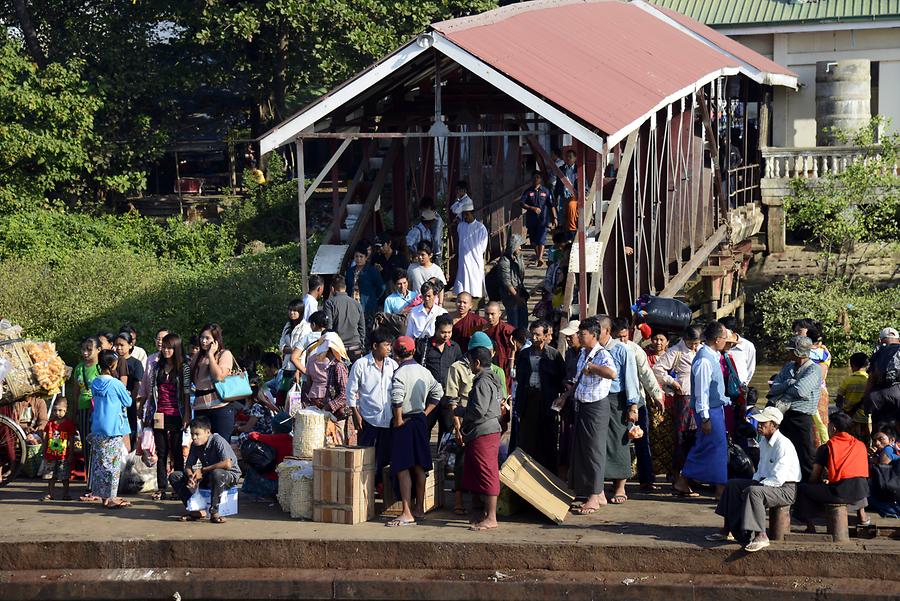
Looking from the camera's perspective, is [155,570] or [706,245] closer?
[155,570]

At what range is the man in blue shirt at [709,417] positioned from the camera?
1085 cm

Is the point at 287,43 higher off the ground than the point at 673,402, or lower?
higher

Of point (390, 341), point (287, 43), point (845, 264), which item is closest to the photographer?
point (390, 341)

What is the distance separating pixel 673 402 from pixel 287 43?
1613 centimetres

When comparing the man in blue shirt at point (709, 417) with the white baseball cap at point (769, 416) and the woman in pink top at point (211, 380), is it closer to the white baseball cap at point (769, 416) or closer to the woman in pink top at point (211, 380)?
the white baseball cap at point (769, 416)

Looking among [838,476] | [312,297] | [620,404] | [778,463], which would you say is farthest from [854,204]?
[778,463]

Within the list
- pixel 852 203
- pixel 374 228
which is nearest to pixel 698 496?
pixel 374 228

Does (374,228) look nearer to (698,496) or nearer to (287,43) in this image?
(698,496)

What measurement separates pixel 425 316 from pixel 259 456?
2.42 metres

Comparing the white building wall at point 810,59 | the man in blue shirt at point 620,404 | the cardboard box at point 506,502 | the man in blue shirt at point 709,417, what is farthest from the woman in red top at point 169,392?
the white building wall at point 810,59

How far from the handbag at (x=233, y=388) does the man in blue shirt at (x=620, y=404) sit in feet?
10.6

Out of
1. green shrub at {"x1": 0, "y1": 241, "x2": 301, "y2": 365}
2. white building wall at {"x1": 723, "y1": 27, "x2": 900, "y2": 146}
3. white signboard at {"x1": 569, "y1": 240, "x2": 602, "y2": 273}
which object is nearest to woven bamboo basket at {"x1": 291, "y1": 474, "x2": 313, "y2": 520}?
white signboard at {"x1": 569, "y1": 240, "x2": 602, "y2": 273}

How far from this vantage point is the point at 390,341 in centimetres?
1097

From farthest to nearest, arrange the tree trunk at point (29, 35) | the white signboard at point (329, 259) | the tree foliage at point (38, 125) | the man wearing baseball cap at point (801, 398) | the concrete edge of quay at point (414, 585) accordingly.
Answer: the tree trunk at point (29, 35) → the tree foliage at point (38, 125) → the white signboard at point (329, 259) → the man wearing baseball cap at point (801, 398) → the concrete edge of quay at point (414, 585)
